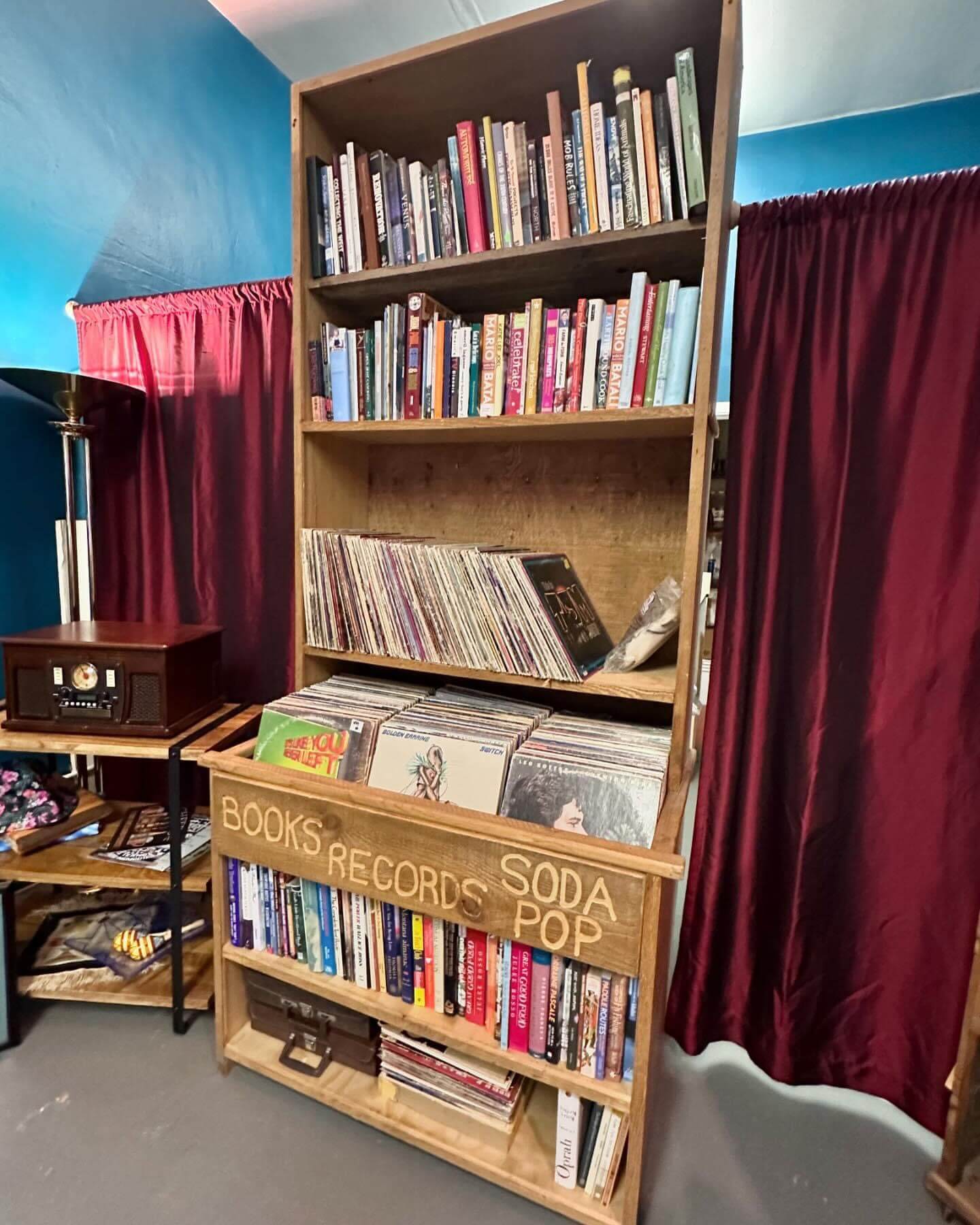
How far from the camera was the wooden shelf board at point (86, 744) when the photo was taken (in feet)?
4.22

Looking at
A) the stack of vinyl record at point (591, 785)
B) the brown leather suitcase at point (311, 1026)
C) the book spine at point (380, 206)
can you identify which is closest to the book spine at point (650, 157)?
→ the book spine at point (380, 206)

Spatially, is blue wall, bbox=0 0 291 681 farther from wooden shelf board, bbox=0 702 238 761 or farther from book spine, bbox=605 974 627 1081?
book spine, bbox=605 974 627 1081

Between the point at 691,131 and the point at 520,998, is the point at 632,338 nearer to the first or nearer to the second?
the point at 691,131

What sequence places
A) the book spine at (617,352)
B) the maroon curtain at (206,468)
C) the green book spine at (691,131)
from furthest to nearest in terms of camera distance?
the maroon curtain at (206,468)
the book spine at (617,352)
the green book spine at (691,131)

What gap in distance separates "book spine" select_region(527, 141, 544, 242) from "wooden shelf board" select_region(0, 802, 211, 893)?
155 centimetres

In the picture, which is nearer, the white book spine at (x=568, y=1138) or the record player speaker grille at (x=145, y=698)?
the white book spine at (x=568, y=1138)

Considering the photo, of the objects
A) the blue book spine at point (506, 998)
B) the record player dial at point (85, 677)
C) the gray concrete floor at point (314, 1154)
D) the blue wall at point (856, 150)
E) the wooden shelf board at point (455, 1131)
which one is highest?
the blue wall at point (856, 150)

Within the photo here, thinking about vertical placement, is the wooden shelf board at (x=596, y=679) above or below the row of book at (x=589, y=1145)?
above

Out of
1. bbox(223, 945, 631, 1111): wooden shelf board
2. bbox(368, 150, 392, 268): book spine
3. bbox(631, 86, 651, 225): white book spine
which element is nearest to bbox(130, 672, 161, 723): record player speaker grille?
bbox(223, 945, 631, 1111): wooden shelf board

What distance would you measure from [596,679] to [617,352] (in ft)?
1.95

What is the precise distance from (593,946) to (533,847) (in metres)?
0.18

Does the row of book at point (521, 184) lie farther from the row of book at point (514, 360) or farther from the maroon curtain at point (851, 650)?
the maroon curtain at point (851, 650)

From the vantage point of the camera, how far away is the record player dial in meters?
1.33

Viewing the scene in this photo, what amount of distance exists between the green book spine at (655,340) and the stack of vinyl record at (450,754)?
0.66 meters
